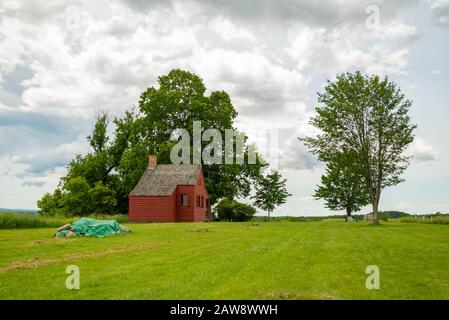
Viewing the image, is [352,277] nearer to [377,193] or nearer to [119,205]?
[377,193]

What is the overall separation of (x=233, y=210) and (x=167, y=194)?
9.53 m

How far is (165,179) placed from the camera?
54.0 metres

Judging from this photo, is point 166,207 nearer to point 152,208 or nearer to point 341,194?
point 152,208

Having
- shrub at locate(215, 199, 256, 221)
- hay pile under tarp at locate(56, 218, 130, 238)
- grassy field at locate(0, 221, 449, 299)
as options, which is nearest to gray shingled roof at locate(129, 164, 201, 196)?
shrub at locate(215, 199, 256, 221)

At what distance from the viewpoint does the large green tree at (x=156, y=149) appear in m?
57.3

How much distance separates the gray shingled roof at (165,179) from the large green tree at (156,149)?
275 cm

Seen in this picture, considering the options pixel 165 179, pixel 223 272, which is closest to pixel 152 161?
pixel 165 179

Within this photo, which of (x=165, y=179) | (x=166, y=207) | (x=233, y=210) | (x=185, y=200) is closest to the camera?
(x=166, y=207)

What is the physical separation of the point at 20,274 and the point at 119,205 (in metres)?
52.8

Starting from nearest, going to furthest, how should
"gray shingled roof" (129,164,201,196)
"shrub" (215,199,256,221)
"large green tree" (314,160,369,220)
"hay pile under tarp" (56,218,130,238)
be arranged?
"hay pile under tarp" (56,218,130,238) → "gray shingled roof" (129,164,201,196) → "shrub" (215,199,256,221) → "large green tree" (314,160,369,220)

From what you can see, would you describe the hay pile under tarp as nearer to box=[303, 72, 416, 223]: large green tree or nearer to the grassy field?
the grassy field

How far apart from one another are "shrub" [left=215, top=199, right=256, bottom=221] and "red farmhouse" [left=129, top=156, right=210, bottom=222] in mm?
3435

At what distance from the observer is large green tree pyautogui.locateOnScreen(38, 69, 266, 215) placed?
188 ft
